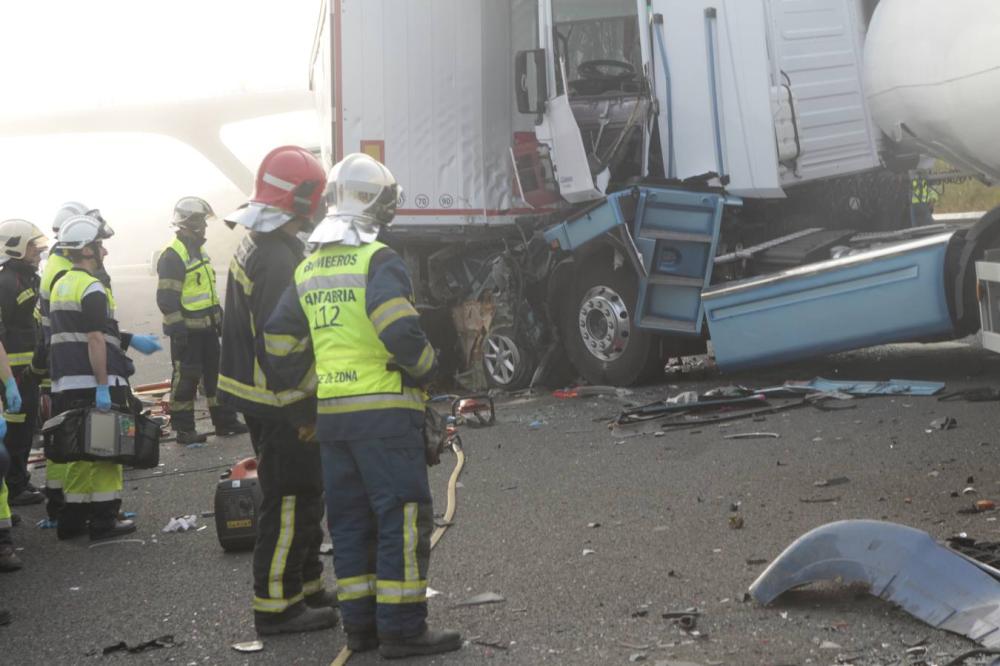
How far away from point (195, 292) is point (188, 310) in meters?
0.16

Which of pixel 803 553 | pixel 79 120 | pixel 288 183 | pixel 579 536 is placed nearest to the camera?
pixel 803 553

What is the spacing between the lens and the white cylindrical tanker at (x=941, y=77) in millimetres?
6770

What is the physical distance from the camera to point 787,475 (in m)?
6.54

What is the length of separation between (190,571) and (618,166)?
5393 mm

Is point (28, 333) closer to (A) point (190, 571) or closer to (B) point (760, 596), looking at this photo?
(A) point (190, 571)

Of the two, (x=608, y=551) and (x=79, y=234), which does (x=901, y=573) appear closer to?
(x=608, y=551)

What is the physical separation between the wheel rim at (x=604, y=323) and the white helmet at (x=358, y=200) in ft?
18.6

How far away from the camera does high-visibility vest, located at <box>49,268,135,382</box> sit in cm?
690

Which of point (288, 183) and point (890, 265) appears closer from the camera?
point (288, 183)

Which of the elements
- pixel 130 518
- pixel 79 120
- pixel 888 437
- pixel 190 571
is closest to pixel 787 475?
pixel 888 437

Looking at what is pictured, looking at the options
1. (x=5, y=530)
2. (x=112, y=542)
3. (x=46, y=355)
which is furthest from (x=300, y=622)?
(x=46, y=355)

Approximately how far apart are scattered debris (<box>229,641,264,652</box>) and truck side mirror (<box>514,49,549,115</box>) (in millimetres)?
6265

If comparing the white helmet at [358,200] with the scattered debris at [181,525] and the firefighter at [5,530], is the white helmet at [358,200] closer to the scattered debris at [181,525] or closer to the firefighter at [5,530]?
the firefighter at [5,530]

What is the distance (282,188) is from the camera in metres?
4.86
